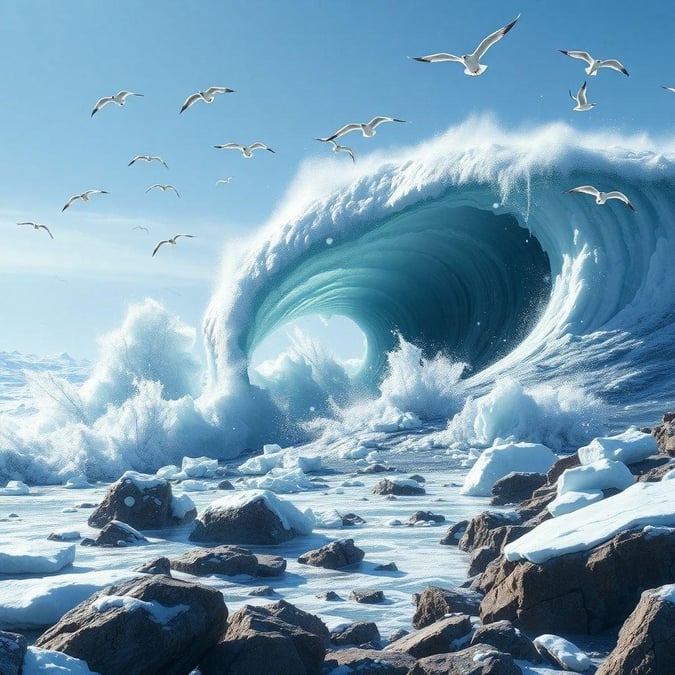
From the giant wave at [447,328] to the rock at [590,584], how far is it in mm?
8805

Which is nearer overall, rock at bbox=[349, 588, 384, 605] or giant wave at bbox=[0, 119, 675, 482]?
rock at bbox=[349, 588, 384, 605]

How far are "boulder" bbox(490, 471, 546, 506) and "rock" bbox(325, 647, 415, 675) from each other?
477cm

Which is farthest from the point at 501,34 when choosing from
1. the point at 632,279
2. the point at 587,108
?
the point at 632,279

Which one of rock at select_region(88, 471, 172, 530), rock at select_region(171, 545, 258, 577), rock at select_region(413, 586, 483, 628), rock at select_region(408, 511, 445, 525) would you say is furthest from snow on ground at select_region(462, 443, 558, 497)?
rock at select_region(413, 586, 483, 628)

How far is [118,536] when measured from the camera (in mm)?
7027

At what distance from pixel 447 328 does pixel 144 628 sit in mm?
23591

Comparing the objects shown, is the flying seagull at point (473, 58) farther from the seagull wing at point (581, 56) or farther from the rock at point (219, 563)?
the rock at point (219, 563)

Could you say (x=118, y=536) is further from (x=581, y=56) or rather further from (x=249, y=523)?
(x=581, y=56)

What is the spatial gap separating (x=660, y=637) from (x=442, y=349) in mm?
23529

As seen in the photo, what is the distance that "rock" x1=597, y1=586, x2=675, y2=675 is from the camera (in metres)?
3.01

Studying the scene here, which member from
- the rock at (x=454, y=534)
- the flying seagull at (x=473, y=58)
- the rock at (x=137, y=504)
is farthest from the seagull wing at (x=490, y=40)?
the rock at (x=137, y=504)

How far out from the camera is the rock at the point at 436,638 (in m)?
3.66

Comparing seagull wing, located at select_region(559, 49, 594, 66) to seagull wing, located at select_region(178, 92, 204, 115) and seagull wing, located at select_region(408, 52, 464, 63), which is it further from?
seagull wing, located at select_region(178, 92, 204, 115)

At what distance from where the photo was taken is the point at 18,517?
9188mm
